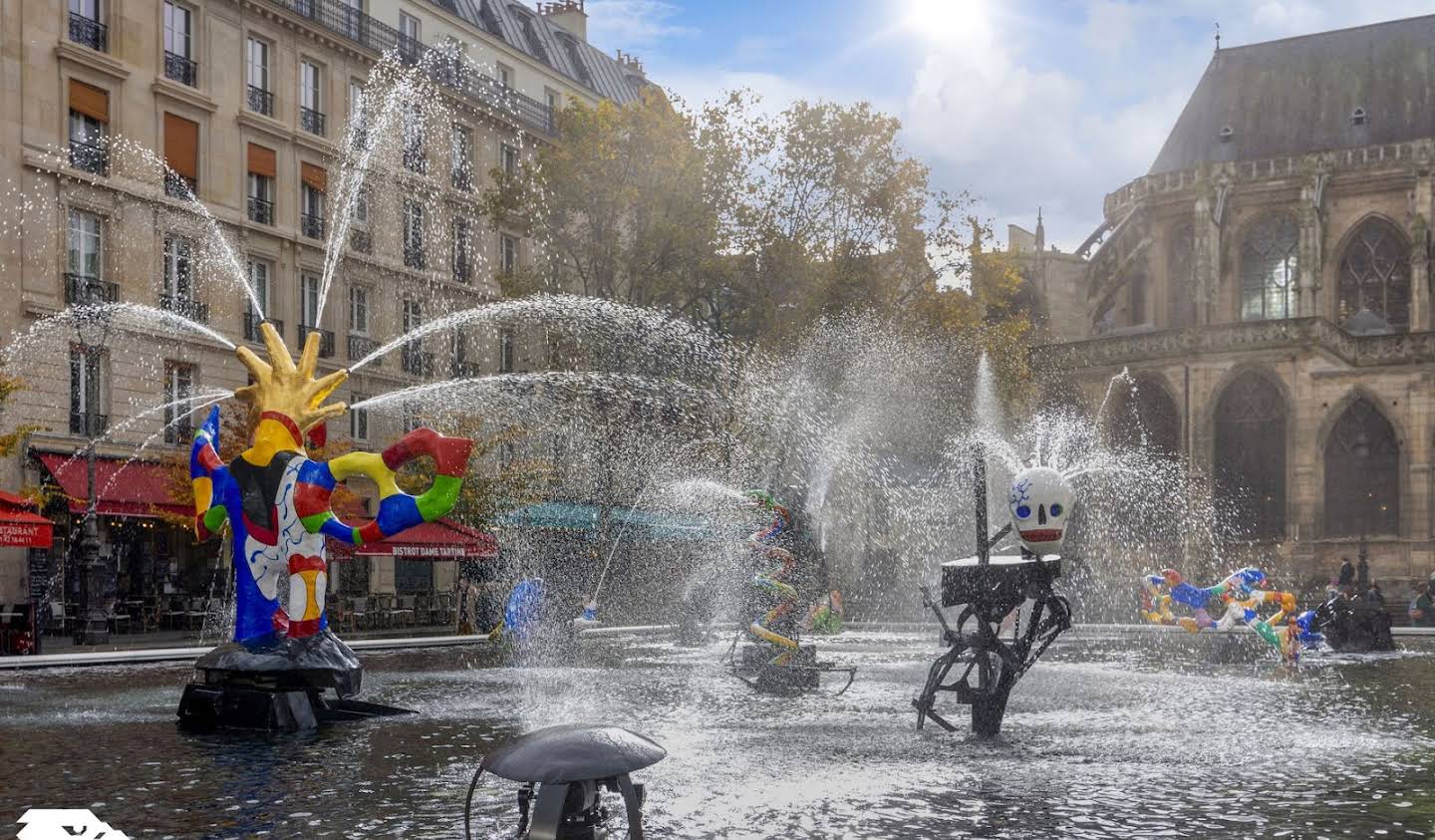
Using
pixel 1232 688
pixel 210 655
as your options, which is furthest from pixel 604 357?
pixel 210 655

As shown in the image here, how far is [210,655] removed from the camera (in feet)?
44.9

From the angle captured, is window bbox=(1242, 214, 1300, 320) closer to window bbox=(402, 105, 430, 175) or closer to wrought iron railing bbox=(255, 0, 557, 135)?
wrought iron railing bbox=(255, 0, 557, 135)

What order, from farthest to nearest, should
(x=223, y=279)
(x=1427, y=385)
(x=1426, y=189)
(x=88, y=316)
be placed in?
(x=1426, y=189), (x=1427, y=385), (x=223, y=279), (x=88, y=316)

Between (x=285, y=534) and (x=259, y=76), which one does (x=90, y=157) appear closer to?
(x=259, y=76)

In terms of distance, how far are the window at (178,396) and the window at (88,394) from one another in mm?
→ 1632

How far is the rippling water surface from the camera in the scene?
8.77 metres

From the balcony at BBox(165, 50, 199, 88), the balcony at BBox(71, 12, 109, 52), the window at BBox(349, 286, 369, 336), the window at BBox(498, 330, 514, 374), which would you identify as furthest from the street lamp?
the window at BBox(498, 330, 514, 374)

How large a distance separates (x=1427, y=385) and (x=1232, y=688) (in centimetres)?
3453

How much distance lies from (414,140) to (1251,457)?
92.1ft

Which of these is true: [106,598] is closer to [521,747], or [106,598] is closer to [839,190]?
[839,190]

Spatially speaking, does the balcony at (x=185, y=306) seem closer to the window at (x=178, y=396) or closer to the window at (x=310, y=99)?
the window at (x=178, y=396)

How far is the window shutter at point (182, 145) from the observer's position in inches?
1366

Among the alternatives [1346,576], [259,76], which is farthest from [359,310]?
[1346,576]

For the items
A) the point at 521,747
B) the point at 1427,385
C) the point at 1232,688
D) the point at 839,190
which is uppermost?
the point at 839,190
